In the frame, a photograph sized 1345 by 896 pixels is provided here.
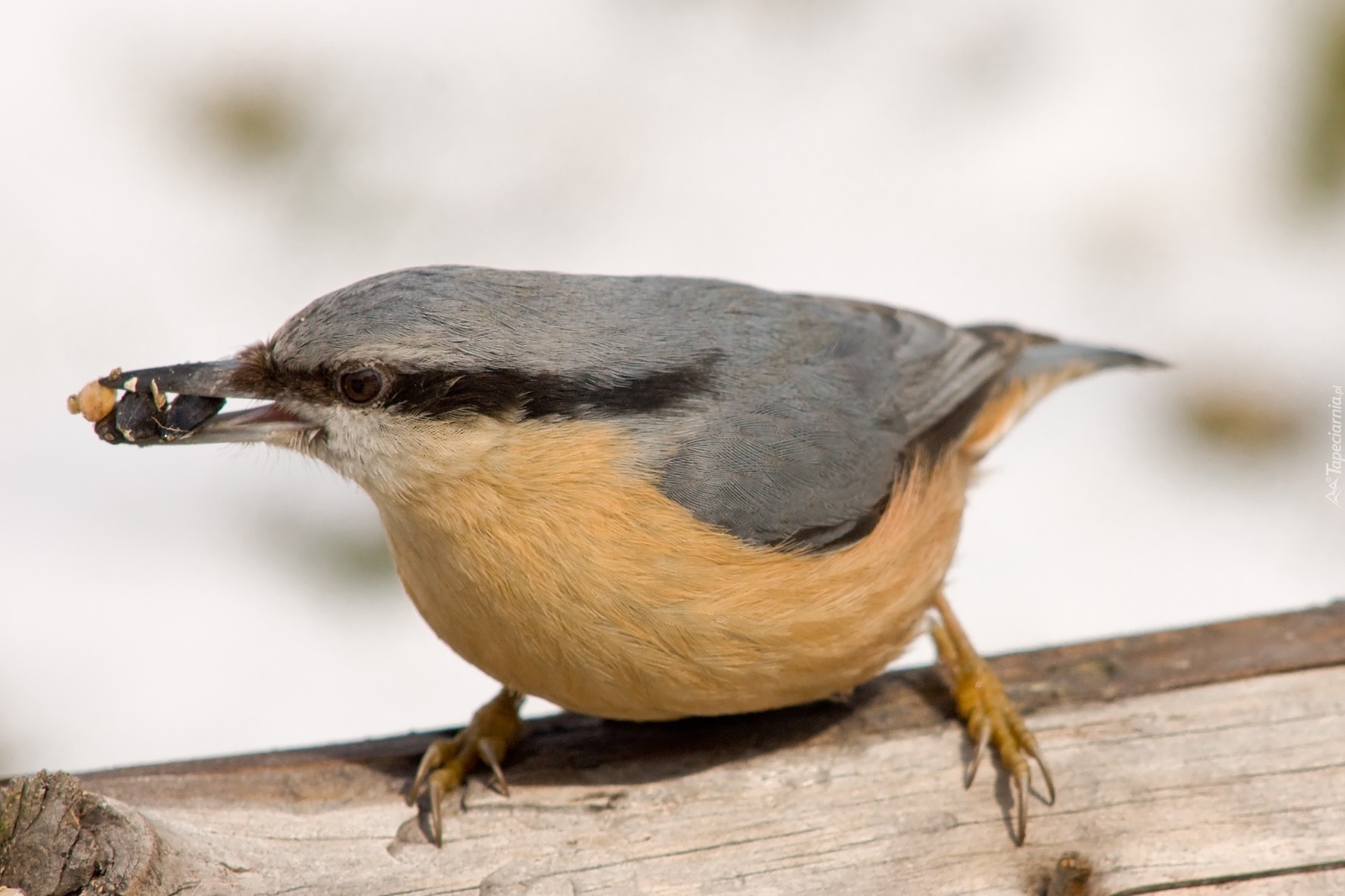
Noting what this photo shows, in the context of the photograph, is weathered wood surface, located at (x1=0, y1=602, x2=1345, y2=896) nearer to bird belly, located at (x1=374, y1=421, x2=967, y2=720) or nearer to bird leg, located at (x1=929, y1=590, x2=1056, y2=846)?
bird leg, located at (x1=929, y1=590, x2=1056, y2=846)

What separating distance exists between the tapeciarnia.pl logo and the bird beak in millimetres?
3991

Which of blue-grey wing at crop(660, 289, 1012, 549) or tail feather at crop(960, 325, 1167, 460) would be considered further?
tail feather at crop(960, 325, 1167, 460)

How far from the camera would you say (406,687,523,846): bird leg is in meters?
3.01

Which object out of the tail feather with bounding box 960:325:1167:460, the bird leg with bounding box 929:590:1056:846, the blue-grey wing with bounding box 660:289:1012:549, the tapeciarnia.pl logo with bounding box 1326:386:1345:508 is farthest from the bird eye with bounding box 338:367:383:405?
the tapeciarnia.pl logo with bounding box 1326:386:1345:508

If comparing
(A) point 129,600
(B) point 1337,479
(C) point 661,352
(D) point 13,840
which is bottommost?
(D) point 13,840

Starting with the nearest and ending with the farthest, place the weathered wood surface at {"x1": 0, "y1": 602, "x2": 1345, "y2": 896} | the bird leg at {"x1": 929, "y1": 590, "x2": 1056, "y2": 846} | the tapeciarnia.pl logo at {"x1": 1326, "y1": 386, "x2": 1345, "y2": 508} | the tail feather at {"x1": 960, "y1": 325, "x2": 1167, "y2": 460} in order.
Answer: the weathered wood surface at {"x1": 0, "y1": 602, "x2": 1345, "y2": 896} → the bird leg at {"x1": 929, "y1": 590, "x2": 1056, "y2": 846} → the tail feather at {"x1": 960, "y1": 325, "x2": 1167, "y2": 460} → the tapeciarnia.pl logo at {"x1": 1326, "y1": 386, "x2": 1345, "y2": 508}

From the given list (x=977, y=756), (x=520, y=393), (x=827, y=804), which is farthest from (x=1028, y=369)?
(x=520, y=393)

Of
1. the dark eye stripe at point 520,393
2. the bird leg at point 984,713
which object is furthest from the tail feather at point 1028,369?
the dark eye stripe at point 520,393

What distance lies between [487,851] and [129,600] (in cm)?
263

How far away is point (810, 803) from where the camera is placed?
293 centimetres

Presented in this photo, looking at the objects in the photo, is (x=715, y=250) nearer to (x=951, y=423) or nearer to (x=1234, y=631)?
(x=951, y=423)

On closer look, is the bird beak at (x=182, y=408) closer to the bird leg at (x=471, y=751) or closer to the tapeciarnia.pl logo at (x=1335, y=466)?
the bird leg at (x=471, y=751)

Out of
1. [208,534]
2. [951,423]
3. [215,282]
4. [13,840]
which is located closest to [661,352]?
[951,423]

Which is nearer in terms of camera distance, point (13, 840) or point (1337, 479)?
point (13, 840)
